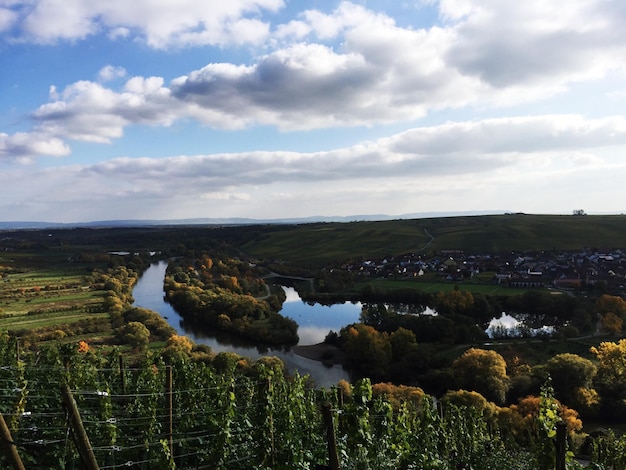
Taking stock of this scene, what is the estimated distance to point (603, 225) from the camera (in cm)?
11650

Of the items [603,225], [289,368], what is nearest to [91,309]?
[289,368]

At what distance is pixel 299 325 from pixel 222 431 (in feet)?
170

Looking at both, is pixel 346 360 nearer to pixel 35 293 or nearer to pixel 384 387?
pixel 384 387

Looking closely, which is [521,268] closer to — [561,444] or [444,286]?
[444,286]

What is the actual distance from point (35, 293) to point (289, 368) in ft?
169

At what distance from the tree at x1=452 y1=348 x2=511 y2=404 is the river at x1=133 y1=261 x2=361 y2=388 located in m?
9.72

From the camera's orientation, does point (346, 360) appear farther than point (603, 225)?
No

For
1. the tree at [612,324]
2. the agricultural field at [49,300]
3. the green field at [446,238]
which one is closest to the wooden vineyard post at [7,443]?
the agricultural field at [49,300]

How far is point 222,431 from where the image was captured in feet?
24.3

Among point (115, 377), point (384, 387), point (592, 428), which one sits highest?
point (115, 377)

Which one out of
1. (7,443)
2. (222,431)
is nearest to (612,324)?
(222,431)

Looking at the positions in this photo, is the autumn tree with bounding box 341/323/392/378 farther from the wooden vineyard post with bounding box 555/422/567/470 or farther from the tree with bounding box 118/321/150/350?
the wooden vineyard post with bounding box 555/422/567/470

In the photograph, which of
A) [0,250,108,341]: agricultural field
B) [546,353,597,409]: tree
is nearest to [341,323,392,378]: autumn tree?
[546,353,597,409]: tree

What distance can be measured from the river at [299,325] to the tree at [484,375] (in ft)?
31.9
